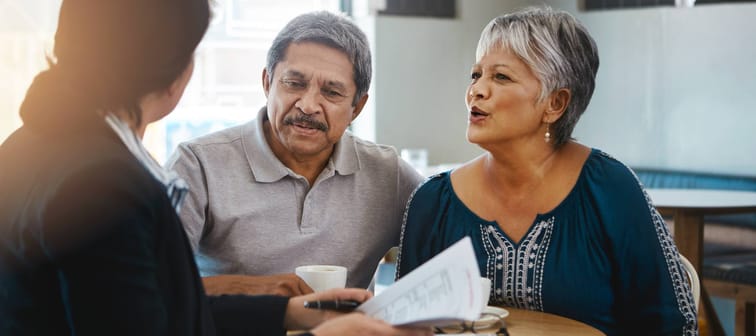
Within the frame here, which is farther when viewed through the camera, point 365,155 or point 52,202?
point 365,155

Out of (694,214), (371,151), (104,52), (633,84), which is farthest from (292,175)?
(633,84)

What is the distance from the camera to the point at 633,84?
545 centimetres

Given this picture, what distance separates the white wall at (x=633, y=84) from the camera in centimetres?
498

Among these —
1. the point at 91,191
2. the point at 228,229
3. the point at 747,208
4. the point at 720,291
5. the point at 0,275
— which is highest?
the point at 91,191

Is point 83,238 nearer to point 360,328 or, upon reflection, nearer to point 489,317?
point 360,328

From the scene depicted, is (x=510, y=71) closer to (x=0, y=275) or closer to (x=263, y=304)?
(x=263, y=304)

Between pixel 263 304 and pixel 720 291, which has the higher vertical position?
pixel 263 304

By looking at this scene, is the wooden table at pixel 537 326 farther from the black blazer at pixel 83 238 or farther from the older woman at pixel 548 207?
the black blazer at pixel 83 238

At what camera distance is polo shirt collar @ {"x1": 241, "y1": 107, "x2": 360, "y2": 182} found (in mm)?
2059

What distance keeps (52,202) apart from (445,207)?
126cm

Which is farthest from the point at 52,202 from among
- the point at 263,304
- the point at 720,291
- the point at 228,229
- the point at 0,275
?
the point at 720,291

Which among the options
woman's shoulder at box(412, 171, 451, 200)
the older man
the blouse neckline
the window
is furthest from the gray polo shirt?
the window

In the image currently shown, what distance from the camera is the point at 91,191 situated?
3.04 ft

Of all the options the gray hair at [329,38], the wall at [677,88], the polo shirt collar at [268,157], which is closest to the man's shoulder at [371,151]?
the polo shirt collar at [268,157]
